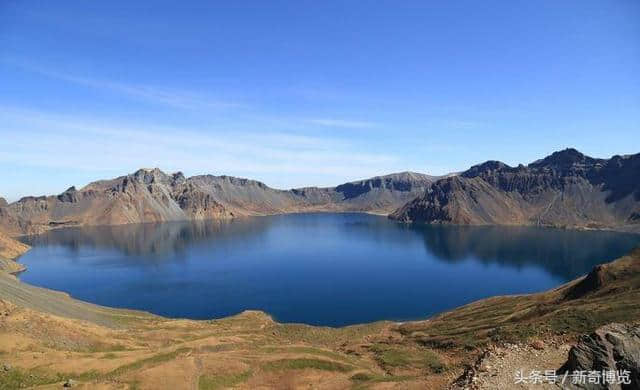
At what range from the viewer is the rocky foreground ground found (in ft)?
123

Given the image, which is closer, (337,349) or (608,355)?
(608,355)

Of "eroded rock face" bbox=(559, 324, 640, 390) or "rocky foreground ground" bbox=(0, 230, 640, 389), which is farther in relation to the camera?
"rocky foreground ground" bbox=(0, 230, 640, 389)

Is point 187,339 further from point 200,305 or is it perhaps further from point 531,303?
point 531,303

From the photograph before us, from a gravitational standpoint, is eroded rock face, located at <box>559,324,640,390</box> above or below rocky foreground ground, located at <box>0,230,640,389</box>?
above

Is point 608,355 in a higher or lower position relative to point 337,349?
higher

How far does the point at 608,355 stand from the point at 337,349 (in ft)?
182

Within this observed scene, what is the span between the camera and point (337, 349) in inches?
3127

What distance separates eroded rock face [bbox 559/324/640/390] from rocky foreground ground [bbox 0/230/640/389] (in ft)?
0.26

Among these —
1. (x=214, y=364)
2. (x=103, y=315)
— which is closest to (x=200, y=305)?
(x=103, y=315)

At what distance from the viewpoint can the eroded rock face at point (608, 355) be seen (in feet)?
96.1

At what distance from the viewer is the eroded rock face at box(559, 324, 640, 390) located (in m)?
29.3

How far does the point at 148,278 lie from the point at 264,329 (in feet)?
330

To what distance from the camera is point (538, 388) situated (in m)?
30.0

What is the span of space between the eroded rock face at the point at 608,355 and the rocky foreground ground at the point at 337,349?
0.26 feet
